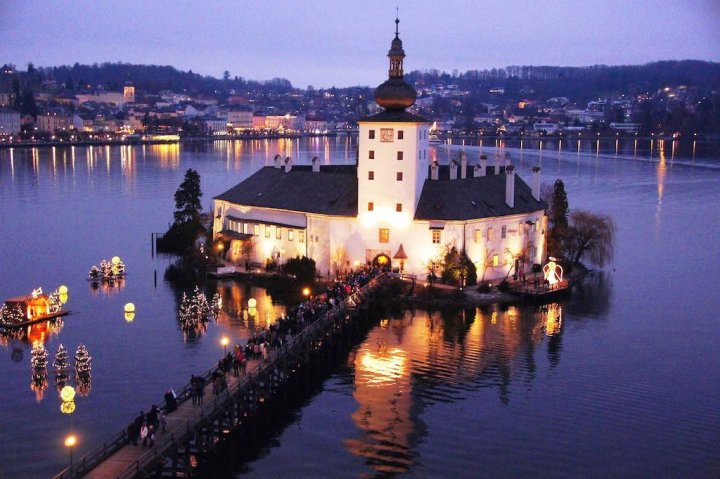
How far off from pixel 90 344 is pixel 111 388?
239 inches

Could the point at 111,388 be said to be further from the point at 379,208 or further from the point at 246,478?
the point at 379,208

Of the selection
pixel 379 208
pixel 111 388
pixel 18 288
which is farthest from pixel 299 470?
pixel 18 288

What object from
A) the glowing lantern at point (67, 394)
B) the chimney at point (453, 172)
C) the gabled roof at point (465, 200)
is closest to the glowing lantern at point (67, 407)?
the glowing lantern at point (67, 394)

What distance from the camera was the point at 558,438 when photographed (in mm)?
27938

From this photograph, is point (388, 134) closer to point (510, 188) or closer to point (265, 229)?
point (510, 188)

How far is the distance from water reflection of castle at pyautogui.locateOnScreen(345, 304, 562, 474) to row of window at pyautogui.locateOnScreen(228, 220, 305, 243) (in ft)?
30.8

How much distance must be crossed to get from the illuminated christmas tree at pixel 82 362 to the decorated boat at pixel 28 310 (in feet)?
20.6

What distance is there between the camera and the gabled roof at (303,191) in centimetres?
4953

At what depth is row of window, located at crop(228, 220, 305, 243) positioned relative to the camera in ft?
164

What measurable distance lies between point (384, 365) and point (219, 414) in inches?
382

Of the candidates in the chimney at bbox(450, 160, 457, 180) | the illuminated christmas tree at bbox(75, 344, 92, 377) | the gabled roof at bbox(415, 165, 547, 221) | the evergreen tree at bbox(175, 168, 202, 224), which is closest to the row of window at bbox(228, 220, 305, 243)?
the evergreen tree at bbox(175, 168, 202, 224)

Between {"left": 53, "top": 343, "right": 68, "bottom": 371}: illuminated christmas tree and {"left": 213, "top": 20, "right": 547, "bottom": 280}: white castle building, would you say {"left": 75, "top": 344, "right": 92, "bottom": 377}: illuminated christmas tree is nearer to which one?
{"left": 53, "top": 343, "right": 68, "bottom": 371}: illuminated christmas tree

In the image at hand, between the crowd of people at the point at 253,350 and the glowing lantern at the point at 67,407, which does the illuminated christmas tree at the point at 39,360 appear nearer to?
the glowing lantern at the point at 67,407

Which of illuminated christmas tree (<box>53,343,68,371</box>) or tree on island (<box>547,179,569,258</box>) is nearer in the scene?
illuminated christmas tree (<box>53,343,68,371</box>)
